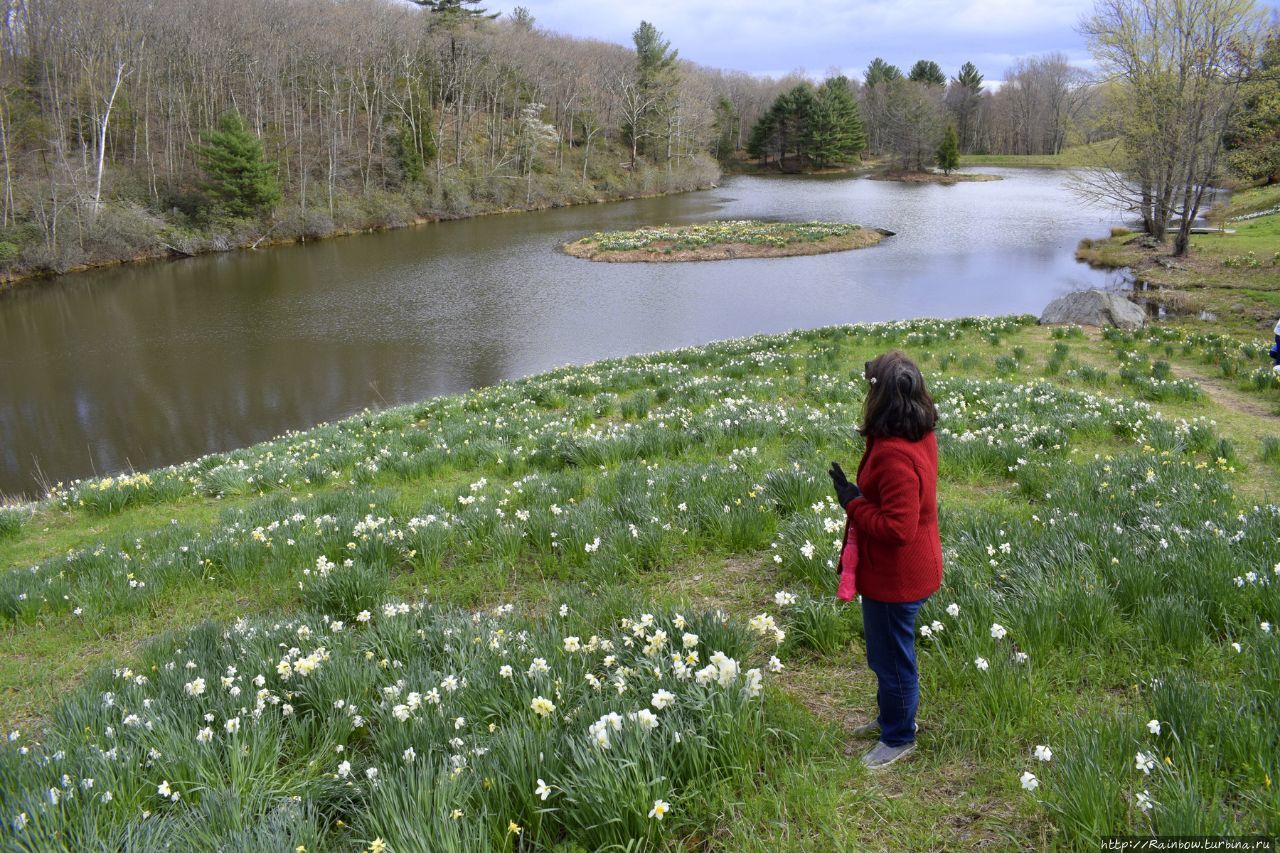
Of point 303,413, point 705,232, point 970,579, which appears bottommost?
point 303,413

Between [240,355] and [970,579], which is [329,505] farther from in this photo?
[240,355]

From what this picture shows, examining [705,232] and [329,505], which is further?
[705,232]

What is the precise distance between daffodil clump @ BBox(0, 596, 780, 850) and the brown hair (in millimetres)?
1109

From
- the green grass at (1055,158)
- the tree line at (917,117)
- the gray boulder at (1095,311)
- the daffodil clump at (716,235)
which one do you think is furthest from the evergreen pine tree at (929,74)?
the gray boulder at (1095,311)

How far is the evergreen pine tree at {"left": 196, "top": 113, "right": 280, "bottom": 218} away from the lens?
42000 millimetres

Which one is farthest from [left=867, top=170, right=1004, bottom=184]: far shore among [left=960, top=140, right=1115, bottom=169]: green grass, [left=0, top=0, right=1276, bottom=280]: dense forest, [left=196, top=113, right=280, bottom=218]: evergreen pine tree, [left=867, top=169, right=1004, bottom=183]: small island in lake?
[left=196, top=113, right=280, bottom=218]: evergreen pine tree

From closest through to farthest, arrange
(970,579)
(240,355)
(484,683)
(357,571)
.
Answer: (484,683)
(970,579)
(357,571)
(240,355)

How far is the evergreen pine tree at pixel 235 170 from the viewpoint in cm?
4200

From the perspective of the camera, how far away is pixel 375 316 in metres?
26.2

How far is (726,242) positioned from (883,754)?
3686cm

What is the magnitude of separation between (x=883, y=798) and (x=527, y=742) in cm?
132

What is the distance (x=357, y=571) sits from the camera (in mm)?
4832

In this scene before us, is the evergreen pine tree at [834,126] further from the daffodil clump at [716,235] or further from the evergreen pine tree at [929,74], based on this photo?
the daffodil clump at [716,235]

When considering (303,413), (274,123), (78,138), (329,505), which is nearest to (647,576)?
(329,505)
